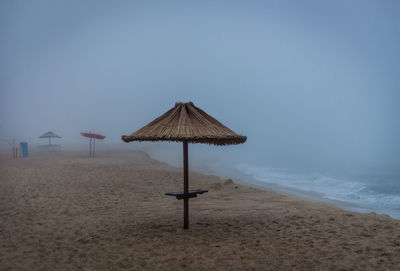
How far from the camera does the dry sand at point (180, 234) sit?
168 inches

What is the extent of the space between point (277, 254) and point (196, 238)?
1.27m

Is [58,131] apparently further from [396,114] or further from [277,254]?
[396,114]

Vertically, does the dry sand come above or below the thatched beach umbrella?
below

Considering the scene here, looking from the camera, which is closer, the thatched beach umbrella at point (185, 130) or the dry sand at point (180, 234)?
the dry sand at point (180, 234)

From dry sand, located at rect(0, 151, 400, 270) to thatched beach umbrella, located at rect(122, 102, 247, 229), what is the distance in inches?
37.2

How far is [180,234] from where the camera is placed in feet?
17.9

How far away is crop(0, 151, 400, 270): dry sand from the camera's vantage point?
4258 mm

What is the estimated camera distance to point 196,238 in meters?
5.23

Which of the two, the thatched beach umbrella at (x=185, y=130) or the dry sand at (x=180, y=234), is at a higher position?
the thatched beach umbrella at (x=185, y=130)

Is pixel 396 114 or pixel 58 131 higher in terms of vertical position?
pixel 396 114

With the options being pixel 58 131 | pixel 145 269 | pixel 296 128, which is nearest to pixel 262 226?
pixel 145 269

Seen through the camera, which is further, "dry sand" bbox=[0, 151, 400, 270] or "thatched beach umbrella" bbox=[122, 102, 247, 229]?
"thatched beach umbrella" bbox=[122, 102, 247, 229]

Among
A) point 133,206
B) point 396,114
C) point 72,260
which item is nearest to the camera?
point 72,260

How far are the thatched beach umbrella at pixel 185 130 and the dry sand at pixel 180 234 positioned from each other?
94 centimetres
